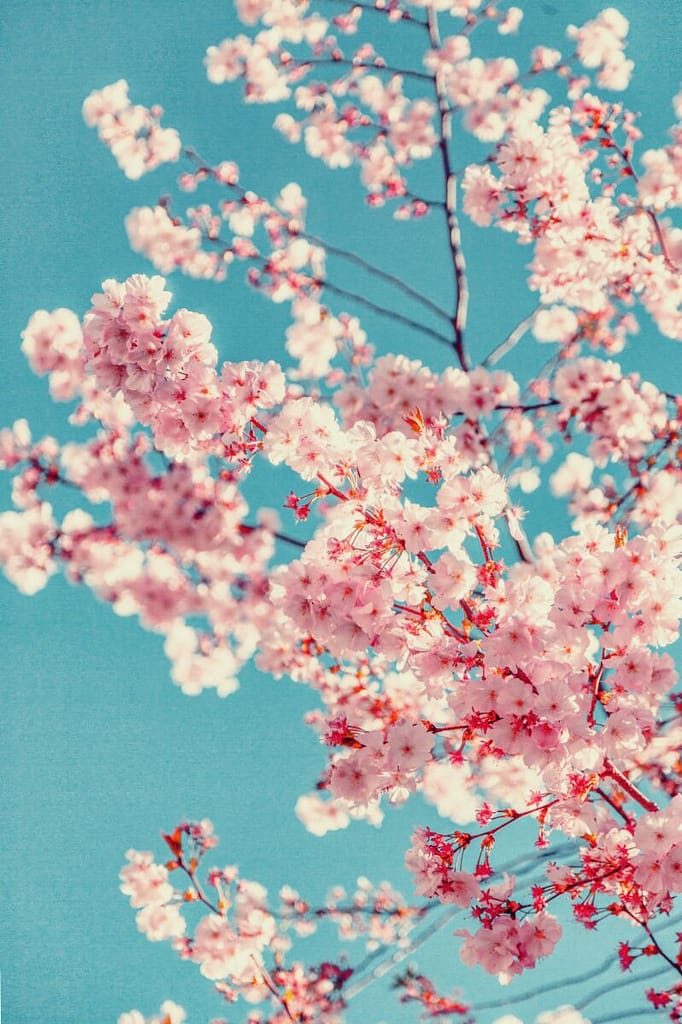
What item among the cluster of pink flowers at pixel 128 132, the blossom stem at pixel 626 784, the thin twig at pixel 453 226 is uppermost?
the cluster of pink flowers at pixel 128 132

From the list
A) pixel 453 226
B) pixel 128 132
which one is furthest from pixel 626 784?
pixel 128 132

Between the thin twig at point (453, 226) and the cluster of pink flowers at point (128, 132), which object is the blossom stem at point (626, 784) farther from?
the cluster of pink flowers at point (128, 132)

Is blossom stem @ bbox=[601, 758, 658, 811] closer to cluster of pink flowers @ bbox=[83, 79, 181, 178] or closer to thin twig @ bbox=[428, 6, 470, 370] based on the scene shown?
thin twig @ bbox=[428, 6, 470, 370]

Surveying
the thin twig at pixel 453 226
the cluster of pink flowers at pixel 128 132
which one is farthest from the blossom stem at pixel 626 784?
the cluster of pink flowers at pixel 128 132

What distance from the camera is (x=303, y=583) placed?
2.57 meters

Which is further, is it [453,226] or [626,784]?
[453,226]

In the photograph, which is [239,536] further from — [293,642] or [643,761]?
[643,761]

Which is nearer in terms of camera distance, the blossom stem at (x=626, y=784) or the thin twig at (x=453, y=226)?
the blossom stem at (x=626, y=784)

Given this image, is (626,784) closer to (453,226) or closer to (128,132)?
(453,226)

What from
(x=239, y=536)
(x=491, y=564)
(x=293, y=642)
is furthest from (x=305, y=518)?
(x=293, y=642)

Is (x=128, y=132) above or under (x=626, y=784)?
above

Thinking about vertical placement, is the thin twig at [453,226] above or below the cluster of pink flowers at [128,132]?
below

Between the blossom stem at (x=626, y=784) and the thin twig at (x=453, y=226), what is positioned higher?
the thin twig at (x=453, y=226)

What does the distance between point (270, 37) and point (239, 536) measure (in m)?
A: 4.50
